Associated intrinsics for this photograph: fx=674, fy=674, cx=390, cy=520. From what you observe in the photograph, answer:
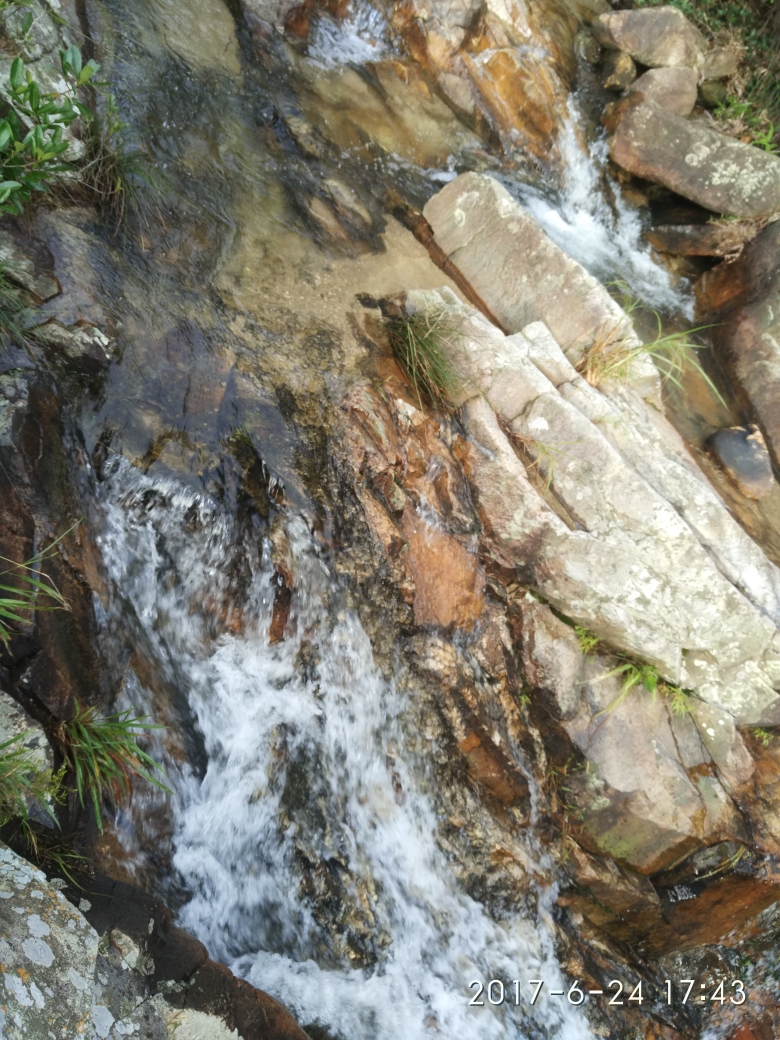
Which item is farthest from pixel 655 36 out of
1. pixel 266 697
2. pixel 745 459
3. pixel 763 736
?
pixel 266 697

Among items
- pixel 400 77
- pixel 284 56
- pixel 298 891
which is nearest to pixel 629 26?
pixel 400 77

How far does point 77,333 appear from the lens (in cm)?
311

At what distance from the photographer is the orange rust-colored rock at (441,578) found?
356cm

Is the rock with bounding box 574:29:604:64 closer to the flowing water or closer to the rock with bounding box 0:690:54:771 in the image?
the flowing water

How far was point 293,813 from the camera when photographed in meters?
3.17

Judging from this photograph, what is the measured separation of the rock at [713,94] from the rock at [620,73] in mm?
908

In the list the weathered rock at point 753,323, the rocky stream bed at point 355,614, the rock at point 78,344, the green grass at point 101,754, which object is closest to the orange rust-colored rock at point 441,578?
the rocky stream bed at point 355,614

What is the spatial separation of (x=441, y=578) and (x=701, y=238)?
4.52 m

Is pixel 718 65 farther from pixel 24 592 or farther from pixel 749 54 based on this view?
pixel 24 592

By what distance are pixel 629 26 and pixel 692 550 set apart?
5833 millimetres

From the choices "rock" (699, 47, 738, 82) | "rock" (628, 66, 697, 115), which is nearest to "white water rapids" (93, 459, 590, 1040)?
"rock" (628, 66, 697, 115)

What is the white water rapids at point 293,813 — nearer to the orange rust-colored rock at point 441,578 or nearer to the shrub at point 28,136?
the orange rust-colored rock at point 441,578

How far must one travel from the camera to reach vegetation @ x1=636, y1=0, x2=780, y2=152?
6.95 meters

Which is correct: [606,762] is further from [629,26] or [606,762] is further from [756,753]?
[629,26]
